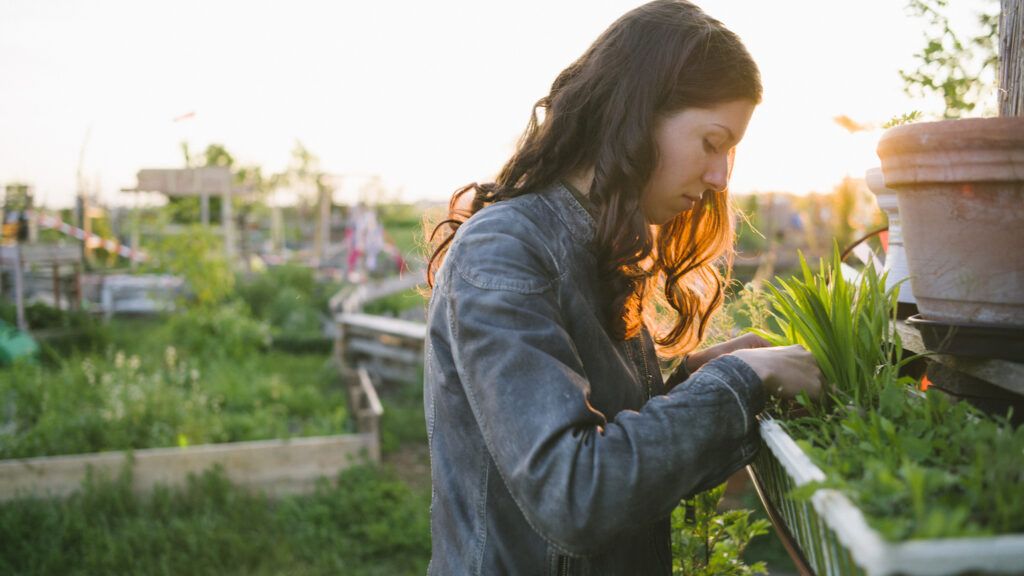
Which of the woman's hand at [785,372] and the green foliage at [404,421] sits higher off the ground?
the woman's hand at [785,372]

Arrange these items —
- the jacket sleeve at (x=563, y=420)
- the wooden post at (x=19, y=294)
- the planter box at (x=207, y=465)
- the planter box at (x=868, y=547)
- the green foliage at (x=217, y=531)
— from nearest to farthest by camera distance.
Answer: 1. the planter box at (x=868, y=547)
2. the jacket sleeve at (x=563, y=420)
3. the green foliage at (x=217, y=531)
4. the planter box at (x=207, y=465)
5. the wooden post at (x=19, y=294)

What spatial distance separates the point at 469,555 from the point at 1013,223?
0.98m

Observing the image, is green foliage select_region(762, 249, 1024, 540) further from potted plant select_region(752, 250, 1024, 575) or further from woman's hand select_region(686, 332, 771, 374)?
woman's hand select_region(686, 332, 771, 374)

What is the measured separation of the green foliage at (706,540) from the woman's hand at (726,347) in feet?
0.98

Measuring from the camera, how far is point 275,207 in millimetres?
18641

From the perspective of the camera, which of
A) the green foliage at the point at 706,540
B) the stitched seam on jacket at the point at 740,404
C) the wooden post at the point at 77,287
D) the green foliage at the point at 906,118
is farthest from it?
the wooden post at the point at 77,287

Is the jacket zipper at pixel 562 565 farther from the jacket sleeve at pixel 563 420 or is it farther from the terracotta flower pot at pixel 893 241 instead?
the terracotta flower pot at pixel 893 241

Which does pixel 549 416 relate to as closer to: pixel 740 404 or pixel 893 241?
pixel 740 404

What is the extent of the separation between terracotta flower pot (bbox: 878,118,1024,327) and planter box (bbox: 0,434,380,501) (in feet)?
13.7

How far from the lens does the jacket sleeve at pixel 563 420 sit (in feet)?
3.24

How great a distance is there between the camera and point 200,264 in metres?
9.28

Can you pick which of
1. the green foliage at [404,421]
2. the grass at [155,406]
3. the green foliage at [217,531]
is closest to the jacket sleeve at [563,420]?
the green foliage at [217,531]

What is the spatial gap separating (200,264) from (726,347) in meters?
8.88

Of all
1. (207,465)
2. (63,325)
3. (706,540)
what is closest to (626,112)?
(706,540)
